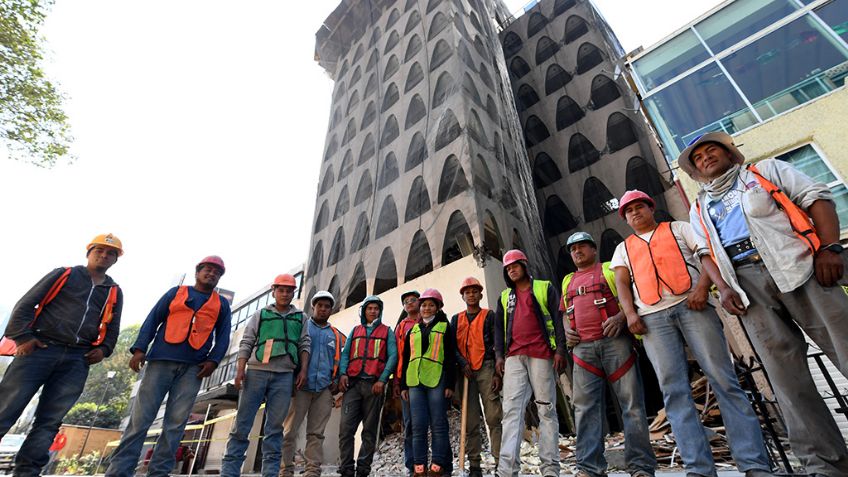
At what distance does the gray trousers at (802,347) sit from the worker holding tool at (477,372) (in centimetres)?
224

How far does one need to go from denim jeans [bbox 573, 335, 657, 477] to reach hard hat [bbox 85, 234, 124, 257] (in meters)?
4.73

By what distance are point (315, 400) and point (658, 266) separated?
3834 millimetres

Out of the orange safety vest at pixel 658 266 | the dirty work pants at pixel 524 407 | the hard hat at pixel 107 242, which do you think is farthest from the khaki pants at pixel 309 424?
the orange safety vest at pixel 658 266

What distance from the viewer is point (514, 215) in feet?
41.9

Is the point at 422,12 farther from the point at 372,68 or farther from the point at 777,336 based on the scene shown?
the point at 777,336

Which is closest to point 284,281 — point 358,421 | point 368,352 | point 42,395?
point 368,352

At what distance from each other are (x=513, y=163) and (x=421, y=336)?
11.3 metres

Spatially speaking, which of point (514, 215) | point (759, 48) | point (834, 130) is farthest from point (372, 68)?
point (834, 130)

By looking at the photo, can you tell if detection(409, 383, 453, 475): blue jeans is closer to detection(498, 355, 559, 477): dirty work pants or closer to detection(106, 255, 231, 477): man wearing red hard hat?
detection(498, 355, 559, 477): dirty work pants

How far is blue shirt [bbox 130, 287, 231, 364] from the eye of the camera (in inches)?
145

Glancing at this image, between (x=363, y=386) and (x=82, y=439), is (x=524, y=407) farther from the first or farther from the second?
(x=82, y=439)

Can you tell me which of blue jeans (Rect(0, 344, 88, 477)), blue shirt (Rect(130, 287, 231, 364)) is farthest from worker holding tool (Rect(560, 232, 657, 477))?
blue jeans (Rect(0, 344, 88, 477))

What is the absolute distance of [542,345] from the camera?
3.58 m

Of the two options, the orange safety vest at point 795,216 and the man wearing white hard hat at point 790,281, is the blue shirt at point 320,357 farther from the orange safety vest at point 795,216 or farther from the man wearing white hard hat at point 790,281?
the orange safety vest at point 795,216
